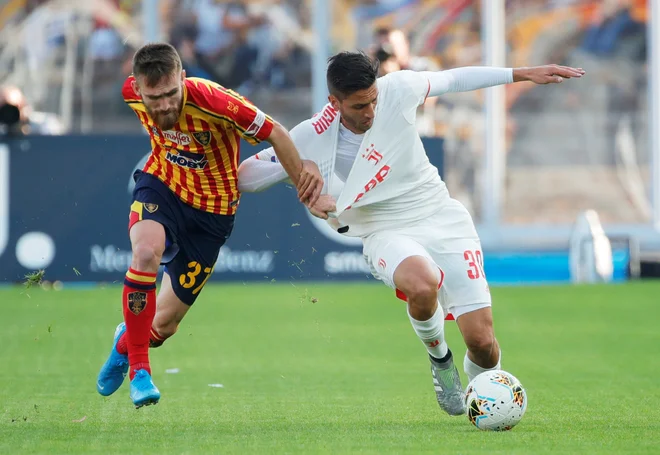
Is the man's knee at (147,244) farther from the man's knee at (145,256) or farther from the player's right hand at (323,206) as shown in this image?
the player's right hand at (323,206)

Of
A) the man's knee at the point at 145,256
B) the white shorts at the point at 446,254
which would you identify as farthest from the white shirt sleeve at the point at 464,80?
the man's knee at the point at 145,256

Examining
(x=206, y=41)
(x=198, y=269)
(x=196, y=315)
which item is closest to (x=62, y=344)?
(x=196, y=315)

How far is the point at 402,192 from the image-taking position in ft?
23.1

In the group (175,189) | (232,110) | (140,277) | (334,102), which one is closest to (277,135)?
(232,110)

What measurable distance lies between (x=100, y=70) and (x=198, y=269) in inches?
503

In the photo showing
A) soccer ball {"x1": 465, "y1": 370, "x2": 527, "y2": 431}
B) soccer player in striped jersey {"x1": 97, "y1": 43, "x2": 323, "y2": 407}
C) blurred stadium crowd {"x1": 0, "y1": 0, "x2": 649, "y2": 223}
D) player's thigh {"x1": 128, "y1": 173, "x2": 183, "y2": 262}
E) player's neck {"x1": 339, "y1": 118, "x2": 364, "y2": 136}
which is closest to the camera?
soccer ball {"x1": 465, "y1": 370, "x2": 527, "y2": 431}

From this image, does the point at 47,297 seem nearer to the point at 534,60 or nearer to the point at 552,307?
the point at 552,307

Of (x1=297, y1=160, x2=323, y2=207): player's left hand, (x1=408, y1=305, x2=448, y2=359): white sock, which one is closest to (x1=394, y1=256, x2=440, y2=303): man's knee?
(x1=408, y1=305, x2=448, y2=359): white sock

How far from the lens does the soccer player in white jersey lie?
6789 millimetres

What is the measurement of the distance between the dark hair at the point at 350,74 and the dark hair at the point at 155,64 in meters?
0.85

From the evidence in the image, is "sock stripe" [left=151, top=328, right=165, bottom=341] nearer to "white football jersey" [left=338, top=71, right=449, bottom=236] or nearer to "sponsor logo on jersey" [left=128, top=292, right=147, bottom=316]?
"sponsor logo on jersey" [left=128, top=292, right=147, bottom=316]

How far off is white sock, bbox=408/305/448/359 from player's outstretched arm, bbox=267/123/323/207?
2.75ft

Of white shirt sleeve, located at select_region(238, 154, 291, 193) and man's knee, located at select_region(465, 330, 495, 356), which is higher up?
white shirt sleeve, located at select_region(238, 154, 291, 193)

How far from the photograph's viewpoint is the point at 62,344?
10484mm
